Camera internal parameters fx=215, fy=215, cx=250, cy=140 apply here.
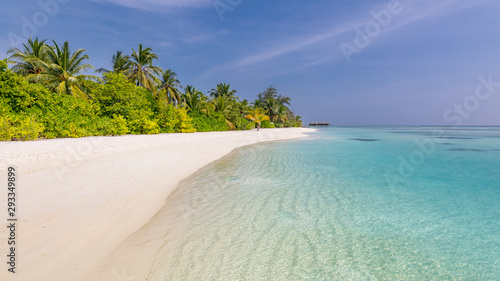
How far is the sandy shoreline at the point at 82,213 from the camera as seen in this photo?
287 cm

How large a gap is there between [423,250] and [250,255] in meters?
2.98

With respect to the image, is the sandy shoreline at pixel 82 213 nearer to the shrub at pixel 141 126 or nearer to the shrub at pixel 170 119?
the shrub at pixel 141 126

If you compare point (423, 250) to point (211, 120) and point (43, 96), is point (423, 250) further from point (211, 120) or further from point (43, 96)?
point (211, 120)

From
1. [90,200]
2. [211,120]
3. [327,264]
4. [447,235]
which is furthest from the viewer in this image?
[211,120]

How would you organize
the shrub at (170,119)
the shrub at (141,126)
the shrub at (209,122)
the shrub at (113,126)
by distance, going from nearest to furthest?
the shrub at (113,126) < the shrub at (141,126) < the shrub at (170,119) < the shrub at (209,122)

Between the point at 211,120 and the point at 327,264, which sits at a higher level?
the point at 211,120

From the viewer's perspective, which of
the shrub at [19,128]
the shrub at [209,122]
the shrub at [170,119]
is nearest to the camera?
the shrub at [19,128]

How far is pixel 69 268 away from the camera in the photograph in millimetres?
2797

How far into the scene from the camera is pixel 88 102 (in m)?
19.4

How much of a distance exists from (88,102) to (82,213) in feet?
64.1

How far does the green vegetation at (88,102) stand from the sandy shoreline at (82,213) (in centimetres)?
650

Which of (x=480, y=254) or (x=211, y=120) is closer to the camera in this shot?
(x=480, y=254)

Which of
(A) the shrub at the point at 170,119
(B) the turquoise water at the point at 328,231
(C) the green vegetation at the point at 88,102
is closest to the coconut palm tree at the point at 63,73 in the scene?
(C) the green vegetation at the point at 88,102

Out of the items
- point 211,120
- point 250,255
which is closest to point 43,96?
point 250,255
